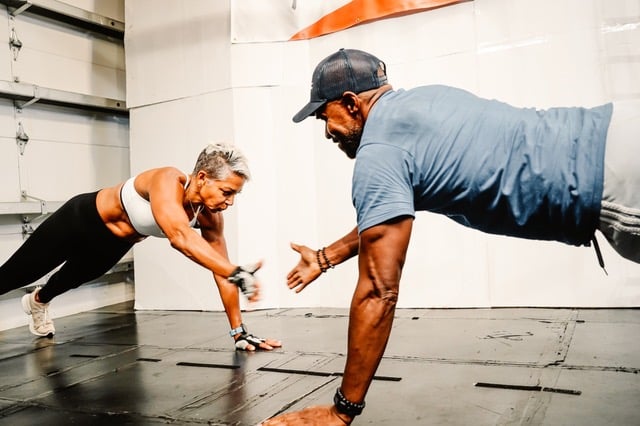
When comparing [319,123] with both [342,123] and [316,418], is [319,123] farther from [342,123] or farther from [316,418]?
[316,418]

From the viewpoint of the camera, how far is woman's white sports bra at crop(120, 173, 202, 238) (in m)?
3.14

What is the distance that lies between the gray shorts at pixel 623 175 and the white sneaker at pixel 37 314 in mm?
3912

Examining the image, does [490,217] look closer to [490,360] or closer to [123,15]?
[490,360]

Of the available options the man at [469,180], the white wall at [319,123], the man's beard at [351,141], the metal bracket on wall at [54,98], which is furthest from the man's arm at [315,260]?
the metal bracket on wall at [54,98]

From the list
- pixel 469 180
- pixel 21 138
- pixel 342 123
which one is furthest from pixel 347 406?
pixel 21 138

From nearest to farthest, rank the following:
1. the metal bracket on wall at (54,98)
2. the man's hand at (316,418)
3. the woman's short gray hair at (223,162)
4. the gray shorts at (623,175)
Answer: the gray shorts at (623,175) < the man's hand at (316,418) < the woman's short gray hair at (223,162) < the metal bracket on wall at (54,98)

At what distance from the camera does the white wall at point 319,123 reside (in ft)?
12.8

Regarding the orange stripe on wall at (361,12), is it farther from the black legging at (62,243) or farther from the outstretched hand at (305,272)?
the outstretched hand at (305,272)

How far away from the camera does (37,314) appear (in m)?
4.07

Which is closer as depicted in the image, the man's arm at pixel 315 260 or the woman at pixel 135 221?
the man's arm at pixel 315 260

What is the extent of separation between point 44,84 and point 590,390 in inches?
201

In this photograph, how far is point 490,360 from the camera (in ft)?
9.15

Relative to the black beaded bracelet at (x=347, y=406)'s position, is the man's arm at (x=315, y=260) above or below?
above

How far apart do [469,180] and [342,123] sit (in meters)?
0.44
